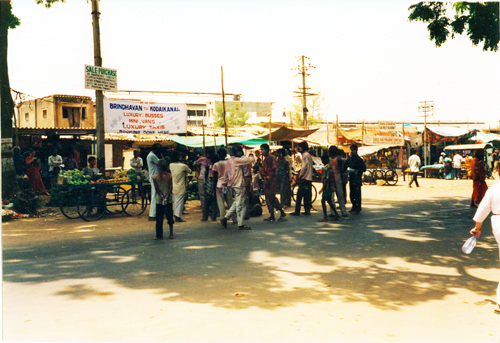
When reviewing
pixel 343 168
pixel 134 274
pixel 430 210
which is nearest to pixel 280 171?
pixel 343 168

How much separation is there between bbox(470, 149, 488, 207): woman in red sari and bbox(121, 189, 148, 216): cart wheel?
886cm

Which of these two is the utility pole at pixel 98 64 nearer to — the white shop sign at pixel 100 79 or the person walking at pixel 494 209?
the white shop sign at pixel 100 79

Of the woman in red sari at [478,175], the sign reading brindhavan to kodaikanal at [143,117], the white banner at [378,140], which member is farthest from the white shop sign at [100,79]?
the white banner at [378,140]

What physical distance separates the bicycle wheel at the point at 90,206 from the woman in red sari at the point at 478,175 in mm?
9780

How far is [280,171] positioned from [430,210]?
430cm

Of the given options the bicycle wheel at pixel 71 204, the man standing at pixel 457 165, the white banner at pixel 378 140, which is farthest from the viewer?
the white banner at pixel 378 140

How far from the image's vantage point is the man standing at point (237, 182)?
985 cm

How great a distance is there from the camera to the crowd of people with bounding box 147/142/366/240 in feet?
32.3

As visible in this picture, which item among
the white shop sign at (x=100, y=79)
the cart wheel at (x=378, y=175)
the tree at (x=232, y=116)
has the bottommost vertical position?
the cart wheel at (x=378, y=175)

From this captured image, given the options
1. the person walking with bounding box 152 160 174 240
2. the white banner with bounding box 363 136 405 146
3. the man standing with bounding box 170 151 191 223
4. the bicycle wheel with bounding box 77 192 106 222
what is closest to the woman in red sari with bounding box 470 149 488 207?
the man standing with bounding box 170 151 191 223

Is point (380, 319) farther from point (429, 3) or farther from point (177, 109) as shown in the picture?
point (177, 109)

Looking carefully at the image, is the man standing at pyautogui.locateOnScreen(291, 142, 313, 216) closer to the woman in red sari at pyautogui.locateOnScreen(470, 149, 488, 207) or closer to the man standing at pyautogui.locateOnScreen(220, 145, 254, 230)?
the man standing at pyautogui.locateOnScreen(220, 145, 254, 230)

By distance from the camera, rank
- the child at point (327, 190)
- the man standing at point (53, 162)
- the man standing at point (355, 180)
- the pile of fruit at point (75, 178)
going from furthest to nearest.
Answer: the man standing at point (53, 162), the man standing at point (355, 180), the pile of fruit at point (75, 178), the child at point (327, 190)

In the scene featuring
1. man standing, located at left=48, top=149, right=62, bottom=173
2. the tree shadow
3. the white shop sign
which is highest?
the white shop sign
